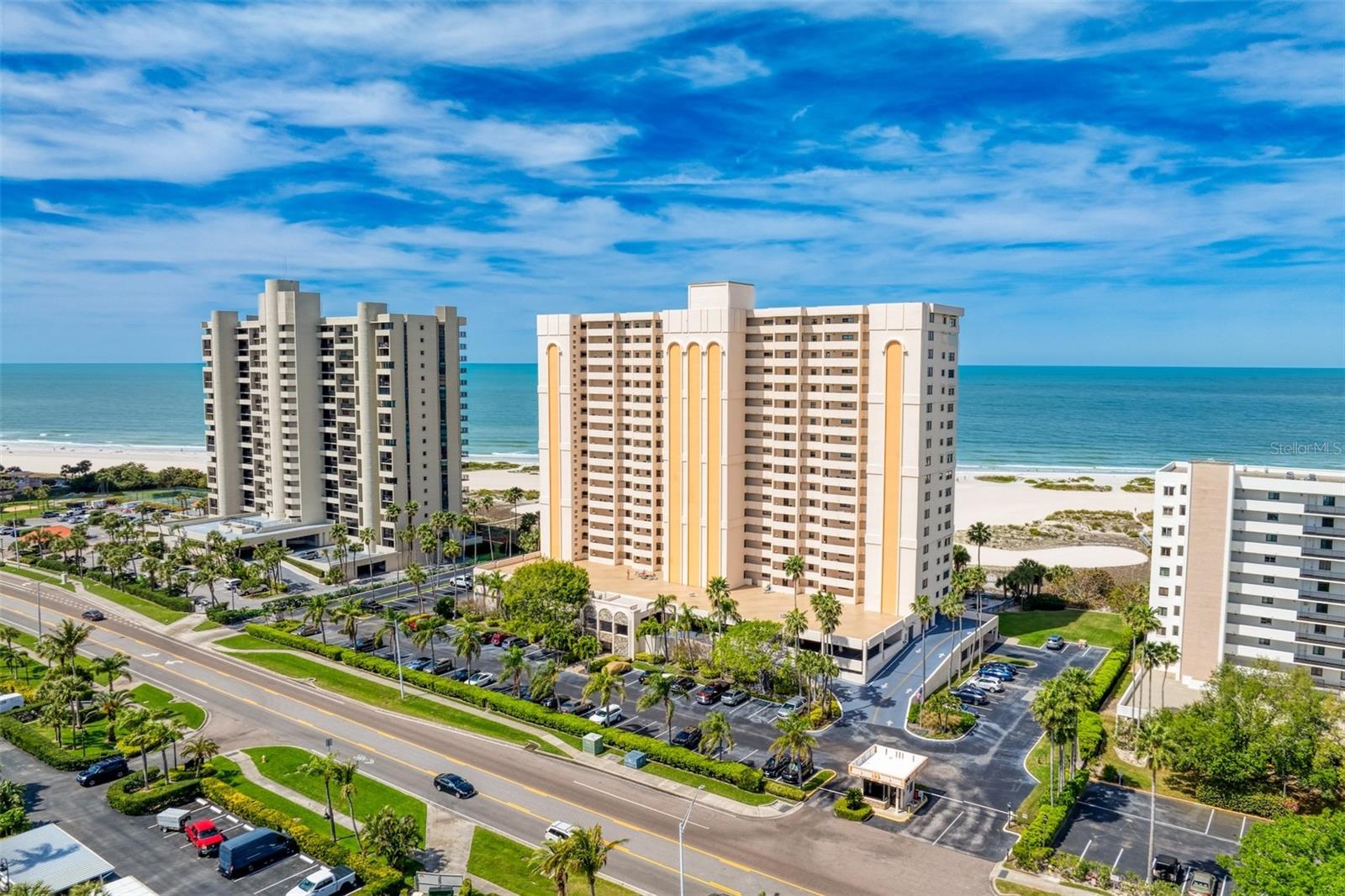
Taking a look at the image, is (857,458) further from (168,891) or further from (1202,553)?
(168,891)

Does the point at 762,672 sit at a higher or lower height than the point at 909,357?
lower

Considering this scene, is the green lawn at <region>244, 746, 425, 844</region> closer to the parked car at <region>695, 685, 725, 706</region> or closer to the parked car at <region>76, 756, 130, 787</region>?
the parked car at <region>76, 756, 130, 787</region>

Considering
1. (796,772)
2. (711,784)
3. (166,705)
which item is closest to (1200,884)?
(796,772)

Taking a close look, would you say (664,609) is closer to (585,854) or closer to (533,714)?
(533,714)

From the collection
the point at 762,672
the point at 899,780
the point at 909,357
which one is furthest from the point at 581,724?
the point at 909,357

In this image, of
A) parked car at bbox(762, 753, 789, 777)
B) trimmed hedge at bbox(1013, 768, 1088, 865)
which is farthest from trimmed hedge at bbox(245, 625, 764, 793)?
trimmed hedge at bbox(1013, 768, 1088, 865)

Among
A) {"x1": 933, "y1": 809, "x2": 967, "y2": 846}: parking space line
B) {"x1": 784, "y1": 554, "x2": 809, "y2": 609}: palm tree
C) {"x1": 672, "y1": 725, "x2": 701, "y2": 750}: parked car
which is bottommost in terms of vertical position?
{"x1": 933, "y1": 809, "x2": 967, "y2": 846}: parking space line
